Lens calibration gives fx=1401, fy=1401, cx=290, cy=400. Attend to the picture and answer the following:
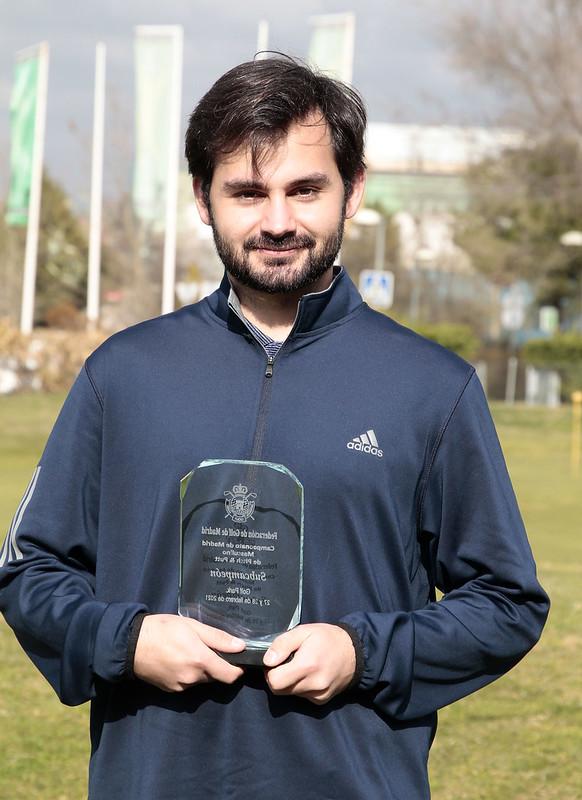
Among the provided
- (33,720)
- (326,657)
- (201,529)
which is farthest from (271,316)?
(33,720)

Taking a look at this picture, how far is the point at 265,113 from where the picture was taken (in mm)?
2420

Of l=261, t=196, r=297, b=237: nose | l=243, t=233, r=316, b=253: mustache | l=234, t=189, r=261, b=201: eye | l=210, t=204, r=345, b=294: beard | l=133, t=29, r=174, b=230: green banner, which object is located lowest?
l=210, t=204, r=345, b=294: beard

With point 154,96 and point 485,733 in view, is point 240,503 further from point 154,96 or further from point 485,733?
point 154,96

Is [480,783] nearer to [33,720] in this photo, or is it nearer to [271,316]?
[33,720]

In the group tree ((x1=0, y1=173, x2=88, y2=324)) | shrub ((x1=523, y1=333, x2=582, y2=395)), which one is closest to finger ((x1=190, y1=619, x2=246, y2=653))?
shrub ((x1=523, y1=333, x2=582, y2=395))

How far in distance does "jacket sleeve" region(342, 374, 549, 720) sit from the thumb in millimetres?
162

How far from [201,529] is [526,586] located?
57cm

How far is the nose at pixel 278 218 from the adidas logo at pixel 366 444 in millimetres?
376

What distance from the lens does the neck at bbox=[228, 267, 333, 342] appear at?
249 cm

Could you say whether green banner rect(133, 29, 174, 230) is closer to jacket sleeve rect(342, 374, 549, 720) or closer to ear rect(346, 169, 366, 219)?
ear rect(346, 169, 366, 219)

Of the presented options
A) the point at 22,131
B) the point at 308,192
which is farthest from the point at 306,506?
the point at 22,131

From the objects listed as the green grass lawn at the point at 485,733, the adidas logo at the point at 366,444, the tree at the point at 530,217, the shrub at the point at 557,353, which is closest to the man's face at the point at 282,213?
the adidas logo at the point at 366,444

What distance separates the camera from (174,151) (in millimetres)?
30453

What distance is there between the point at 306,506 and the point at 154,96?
28.7 metres
